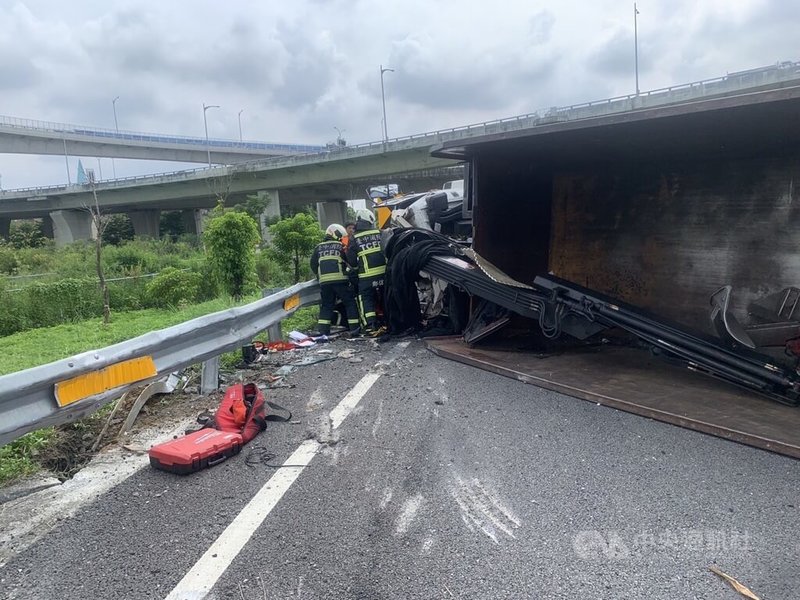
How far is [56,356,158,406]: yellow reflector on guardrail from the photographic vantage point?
11.2ft

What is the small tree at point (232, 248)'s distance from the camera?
11.4 meters

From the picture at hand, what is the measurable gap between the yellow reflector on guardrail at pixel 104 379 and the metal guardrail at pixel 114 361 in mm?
28

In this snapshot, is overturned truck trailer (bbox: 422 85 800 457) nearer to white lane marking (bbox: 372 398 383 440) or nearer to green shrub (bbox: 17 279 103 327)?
white lane marking (bbox: 372 398 383 440)

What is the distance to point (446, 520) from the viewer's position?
9.50 ft

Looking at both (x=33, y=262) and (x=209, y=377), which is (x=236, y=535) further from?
(x=33, y=262)

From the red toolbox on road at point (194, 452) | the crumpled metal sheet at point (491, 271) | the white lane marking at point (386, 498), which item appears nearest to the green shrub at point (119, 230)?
the crumpled metal sheet at point (491, 271)

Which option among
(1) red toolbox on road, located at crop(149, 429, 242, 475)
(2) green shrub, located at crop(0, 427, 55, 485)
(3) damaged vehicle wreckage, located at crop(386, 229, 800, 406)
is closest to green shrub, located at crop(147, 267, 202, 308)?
(3) damaged vehicle wreckage, located at crop(386, 229, 800, 406)

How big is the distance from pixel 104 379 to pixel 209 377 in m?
1.64

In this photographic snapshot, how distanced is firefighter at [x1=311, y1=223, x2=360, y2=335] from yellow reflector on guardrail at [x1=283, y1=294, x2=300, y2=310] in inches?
18.5

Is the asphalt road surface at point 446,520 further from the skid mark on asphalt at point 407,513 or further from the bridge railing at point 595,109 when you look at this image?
the bridge railing at point 595,109

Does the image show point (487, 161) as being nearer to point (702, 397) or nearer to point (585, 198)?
point (585, 198)

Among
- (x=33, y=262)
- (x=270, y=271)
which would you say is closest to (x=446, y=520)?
(x=270, y=271)

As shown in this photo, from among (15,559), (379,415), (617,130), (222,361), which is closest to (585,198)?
(617,130)

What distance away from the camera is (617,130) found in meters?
5.17
